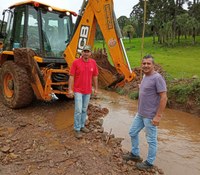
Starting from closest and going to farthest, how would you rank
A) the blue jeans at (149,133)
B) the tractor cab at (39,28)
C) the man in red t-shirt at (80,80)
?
the blue jeans at (149,133)
the man in red t-shirt at (80,80)
the tractor cab at (39,28)

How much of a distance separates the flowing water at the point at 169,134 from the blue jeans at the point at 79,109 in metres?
0.74

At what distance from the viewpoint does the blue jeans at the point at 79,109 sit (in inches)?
244

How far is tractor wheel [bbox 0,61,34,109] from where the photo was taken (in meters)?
8.12

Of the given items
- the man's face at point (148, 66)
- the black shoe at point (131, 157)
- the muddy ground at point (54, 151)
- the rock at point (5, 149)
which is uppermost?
the man's face at point (148, 66)

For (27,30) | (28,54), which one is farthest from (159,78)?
(27,30)

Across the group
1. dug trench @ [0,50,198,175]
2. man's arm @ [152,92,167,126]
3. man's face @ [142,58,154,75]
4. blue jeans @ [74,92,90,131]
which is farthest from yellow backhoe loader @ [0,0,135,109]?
man's arm @ [152,92,167,126]

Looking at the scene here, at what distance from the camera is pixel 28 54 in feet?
25.9

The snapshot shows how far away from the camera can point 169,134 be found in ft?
25.9

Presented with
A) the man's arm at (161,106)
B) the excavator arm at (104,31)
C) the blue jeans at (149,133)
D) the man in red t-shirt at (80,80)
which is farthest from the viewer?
the excavator arm at (104,31)

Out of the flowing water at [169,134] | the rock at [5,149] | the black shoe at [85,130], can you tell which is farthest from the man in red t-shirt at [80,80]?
the rock at [5,149]

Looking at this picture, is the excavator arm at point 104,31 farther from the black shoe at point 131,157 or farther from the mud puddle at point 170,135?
the black shoe at point 131,157

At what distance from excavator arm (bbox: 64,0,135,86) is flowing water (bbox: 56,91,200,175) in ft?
4.61

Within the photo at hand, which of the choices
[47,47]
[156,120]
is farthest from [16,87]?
[156,120]

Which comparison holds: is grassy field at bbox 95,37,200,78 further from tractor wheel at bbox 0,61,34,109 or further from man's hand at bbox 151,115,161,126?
tractor wheel at bbox 0,61,34,109
